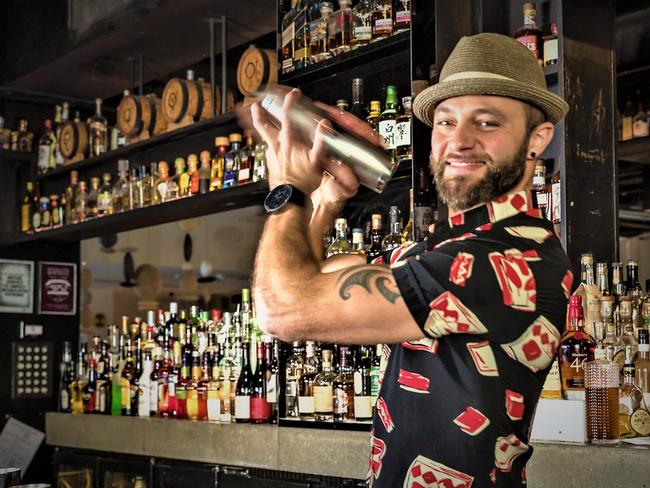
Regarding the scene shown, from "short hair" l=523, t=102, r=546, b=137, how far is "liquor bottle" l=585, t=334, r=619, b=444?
2.93 feet

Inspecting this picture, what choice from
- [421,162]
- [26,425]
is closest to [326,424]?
[421,162]

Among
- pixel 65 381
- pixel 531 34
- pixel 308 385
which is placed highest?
pixel 531 34

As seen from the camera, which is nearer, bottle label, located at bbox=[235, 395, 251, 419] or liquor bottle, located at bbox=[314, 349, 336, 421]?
liquor bottle, located at bbox=[314, 349, 336, 421]

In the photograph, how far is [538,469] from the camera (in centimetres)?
225

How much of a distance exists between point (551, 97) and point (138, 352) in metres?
3.40

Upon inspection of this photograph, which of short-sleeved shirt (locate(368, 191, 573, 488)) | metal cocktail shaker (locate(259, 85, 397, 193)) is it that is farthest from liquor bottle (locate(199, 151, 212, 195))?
short-sleeved shirt (locate(368, 191, 573, 488))

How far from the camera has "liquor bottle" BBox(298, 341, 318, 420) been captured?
323cm

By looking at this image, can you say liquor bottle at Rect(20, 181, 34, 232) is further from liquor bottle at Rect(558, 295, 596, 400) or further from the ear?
the ear

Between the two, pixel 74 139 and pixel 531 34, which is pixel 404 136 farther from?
pixel 74 139

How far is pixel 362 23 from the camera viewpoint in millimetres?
3143

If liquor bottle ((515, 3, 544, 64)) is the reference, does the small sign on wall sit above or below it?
below

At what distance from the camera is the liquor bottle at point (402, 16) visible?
9.70ft

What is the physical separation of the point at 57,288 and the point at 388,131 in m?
2.98

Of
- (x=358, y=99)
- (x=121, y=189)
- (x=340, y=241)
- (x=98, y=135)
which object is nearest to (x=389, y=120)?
(x=358, y=99)
